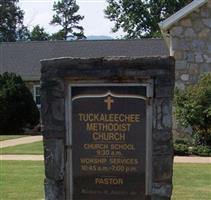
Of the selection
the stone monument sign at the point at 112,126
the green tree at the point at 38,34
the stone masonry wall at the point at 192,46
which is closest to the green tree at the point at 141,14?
the green tree at the point at 38,34

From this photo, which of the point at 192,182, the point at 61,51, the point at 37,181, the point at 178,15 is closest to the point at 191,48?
the point at 178,15

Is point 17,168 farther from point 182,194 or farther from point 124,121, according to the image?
point 124,121

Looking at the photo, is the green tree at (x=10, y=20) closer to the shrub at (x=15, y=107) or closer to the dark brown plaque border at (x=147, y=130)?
the shrub at (x=15, y=107)

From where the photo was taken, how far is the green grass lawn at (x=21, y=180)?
9641mm

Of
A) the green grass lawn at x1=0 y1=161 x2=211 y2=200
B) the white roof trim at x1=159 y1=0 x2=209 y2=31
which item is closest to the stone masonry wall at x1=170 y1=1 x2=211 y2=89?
the white roof trim at x1=159 y1=0 x2=209 y2=31

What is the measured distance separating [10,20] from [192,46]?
50.9m

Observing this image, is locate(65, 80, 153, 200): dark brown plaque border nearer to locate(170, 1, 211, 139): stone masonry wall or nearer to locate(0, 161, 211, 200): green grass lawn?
locate(0, 161, 211, 200): green grass lawn

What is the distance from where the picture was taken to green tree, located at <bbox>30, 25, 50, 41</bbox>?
66.8 meters

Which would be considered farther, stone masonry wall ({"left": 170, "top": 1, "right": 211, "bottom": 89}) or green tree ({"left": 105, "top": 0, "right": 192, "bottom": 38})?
green tree ({"left": 105, "top": 0, "right": 192, "bottom": 38})

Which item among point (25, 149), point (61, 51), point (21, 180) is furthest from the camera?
point (61, 51)

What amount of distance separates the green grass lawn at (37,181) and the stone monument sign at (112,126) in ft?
8.96

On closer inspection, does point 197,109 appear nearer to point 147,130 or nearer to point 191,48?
point 191,48

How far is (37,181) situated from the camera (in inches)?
439

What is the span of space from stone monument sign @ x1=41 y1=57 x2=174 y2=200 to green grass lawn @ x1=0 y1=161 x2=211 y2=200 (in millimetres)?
2732
